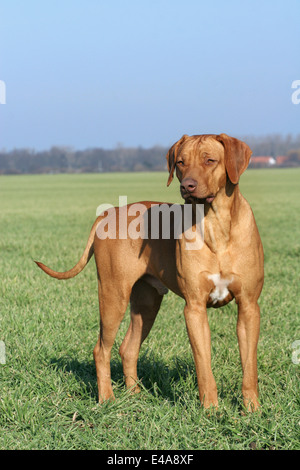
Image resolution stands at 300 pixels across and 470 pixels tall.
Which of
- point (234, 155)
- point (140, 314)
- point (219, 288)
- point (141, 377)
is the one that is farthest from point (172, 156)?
point (141, 377)

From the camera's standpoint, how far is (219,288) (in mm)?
4582

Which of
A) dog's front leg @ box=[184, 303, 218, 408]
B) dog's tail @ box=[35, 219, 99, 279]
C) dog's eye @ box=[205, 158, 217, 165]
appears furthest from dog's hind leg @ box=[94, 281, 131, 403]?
dog's eye @ box=[205, 158, 217, 165]

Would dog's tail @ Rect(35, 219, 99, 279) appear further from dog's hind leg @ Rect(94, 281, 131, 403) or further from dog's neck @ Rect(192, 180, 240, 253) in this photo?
dog's neck @ Rect(192, 180, 240, 253)

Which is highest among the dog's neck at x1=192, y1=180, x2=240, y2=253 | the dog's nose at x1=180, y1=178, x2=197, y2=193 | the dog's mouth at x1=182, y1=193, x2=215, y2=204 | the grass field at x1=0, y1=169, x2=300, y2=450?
the dog's nose at x1=180, y1=178, x2=197, y2=193

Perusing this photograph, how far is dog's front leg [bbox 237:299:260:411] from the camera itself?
4641 millimetres

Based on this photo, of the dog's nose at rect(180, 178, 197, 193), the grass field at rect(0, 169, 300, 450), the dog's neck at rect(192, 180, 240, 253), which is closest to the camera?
the dog's nose at rect(180, 178, 197, 193)

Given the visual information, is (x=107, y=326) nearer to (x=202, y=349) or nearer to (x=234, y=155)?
(x=202, y=349)

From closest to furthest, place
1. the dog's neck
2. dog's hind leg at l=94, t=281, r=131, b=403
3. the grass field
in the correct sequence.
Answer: the grass field < the dog's neck < dog's hind leg at l=94, t=281, r=131, b=403

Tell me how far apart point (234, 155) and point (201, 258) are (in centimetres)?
81

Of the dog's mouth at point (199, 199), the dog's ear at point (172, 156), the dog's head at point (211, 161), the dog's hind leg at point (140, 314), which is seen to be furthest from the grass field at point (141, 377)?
the dog's ear at point (172, 156)

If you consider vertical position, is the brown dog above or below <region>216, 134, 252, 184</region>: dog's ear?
below

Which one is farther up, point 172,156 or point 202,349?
point 172,156

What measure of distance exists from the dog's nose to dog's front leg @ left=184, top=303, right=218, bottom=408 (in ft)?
3.17

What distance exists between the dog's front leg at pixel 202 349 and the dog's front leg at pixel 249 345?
277 millimetres
